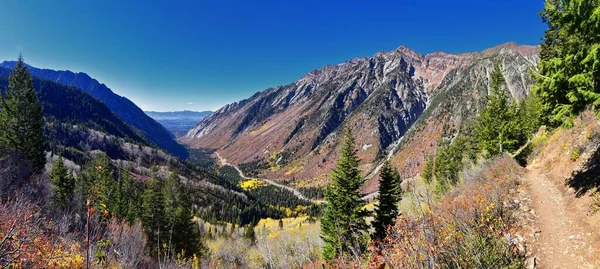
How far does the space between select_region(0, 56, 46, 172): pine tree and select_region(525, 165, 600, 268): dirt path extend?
45836 millimetres

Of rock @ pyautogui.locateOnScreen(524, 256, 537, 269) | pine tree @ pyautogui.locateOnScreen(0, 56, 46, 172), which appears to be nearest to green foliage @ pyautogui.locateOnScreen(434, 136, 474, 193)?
rock @ pyautogui.locateOnScreen(524, 256, 537, 269)

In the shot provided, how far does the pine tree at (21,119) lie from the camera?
33844mm

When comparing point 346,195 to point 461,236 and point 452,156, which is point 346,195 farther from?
point 452,156

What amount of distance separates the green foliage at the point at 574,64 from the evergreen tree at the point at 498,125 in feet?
73.3

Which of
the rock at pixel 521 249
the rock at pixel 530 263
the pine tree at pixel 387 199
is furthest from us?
the pine tree at pixel 387 199

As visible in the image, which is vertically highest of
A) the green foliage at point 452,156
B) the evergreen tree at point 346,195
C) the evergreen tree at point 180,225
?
the green foliage at point 452,156

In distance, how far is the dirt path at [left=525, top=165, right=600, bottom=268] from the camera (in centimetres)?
920

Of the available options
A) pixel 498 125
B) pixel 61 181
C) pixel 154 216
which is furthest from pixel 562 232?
pixel 61 181

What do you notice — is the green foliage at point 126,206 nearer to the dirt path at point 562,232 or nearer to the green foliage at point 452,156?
the dirt path at point 562,232

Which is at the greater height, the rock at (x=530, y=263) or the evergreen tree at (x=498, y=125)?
the evergreen tree at (x=498, y=125)

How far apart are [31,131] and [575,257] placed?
48.7 m

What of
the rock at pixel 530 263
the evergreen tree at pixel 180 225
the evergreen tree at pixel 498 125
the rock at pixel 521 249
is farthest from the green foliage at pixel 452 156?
the rock at pixel 530 263

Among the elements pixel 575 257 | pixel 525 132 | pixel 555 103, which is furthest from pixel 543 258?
pixel 525 132

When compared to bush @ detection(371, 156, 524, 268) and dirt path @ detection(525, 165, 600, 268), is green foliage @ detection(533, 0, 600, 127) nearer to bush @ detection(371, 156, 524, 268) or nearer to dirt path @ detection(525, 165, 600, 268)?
dirt path @ detection(525, 165, 600, 268)
